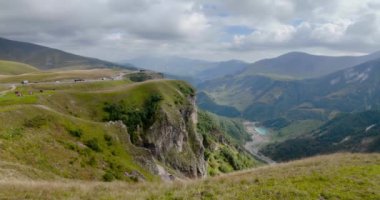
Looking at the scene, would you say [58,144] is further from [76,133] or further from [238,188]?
[238,188]

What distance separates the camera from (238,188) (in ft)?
77.1

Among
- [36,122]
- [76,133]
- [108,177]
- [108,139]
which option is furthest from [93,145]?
[108,177]

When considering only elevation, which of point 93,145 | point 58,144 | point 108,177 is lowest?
point 108,177

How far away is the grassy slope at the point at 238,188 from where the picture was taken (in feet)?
70.3

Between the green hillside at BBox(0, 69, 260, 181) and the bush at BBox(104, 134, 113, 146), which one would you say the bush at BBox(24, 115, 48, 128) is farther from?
the bush at BBox(104, 134, 113, 146)

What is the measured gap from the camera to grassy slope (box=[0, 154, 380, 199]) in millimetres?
21438

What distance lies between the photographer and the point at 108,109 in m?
99.0

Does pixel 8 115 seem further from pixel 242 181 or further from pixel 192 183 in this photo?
pixel 242 181

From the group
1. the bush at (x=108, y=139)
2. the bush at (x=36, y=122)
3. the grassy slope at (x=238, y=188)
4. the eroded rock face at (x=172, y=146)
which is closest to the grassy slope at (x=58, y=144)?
the bush at (x=36, y=122)

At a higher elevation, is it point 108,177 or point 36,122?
point 36,122

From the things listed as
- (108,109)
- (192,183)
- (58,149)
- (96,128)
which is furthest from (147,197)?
(108,109)

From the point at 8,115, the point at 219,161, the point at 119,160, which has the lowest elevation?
the point at 219,161

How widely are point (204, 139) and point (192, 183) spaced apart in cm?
14710

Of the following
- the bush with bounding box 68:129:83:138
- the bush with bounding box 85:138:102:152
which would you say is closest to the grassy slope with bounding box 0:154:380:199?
the bush with bounding box 85:138:102:152
